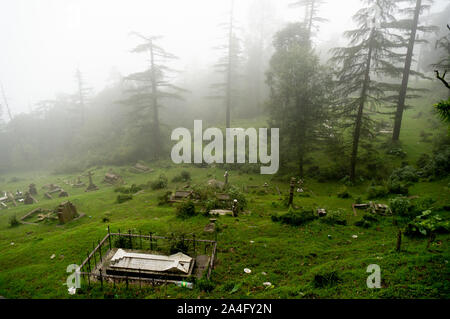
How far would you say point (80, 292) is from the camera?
7.22m

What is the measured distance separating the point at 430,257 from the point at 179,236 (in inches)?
326

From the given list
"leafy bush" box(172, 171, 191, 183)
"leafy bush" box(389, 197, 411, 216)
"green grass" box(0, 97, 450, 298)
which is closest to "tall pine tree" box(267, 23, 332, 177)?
"green grass" box(0, 97, 450, 298)

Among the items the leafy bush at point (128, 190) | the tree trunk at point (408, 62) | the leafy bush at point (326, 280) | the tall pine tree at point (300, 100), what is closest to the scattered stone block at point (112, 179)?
the leafy bush at point (128, 190)

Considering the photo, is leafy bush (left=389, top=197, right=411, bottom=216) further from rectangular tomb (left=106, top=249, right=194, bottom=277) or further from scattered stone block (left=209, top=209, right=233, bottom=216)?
rectangular tomb (left=106, top=249, right=194, bottom=277)

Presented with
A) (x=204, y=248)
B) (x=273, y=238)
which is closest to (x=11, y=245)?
(x=204, y=248)

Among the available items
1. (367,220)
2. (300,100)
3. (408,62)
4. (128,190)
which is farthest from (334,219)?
(408,62)

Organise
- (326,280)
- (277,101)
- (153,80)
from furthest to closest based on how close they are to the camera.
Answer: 1. (153,80)
2. (277,101)
3. (326,280)

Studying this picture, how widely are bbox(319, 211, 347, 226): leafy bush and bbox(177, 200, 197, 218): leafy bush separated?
6663 mm

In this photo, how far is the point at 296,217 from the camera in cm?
1138

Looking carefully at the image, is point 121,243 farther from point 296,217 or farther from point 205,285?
point 296,217

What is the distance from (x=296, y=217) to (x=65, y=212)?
1329 cm

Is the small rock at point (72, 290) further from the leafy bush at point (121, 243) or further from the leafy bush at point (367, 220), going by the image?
the leafy bush at point (367, 220)

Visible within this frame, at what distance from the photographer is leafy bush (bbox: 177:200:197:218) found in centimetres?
1271
